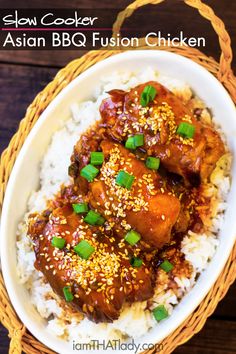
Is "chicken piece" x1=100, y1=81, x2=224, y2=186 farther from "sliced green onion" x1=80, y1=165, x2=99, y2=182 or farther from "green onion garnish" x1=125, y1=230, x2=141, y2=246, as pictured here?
"green onion garnish" x1=125, y1=230, x2=141, y2=246

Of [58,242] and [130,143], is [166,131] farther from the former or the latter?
[58,242]

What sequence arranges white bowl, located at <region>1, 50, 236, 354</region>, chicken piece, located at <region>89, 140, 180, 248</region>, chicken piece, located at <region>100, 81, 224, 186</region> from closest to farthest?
chicken piece, located at <region>89, 140, 180, 248</region> → chicken piece, located at <region>100, 81, 224, 186</region> → white bowl, located at <region>1, 50, 236, 354</region>

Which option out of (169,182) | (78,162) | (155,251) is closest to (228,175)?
(169,182)

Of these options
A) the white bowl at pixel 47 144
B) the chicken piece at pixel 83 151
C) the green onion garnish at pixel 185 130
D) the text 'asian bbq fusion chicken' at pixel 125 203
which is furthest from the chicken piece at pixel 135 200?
the white bowl at pixel 47 144

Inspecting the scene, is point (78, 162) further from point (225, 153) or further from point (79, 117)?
point (225, 153)

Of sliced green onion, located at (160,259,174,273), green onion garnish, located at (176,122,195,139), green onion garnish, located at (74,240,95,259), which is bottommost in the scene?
sliced green onion, located at (160,259,174,273)

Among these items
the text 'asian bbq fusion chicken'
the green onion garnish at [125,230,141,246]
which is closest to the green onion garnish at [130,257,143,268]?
the text 'asian bbq fusion chicken'

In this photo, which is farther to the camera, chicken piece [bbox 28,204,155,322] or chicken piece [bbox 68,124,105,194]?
chicken piece [bbox 68,124,105,194]
